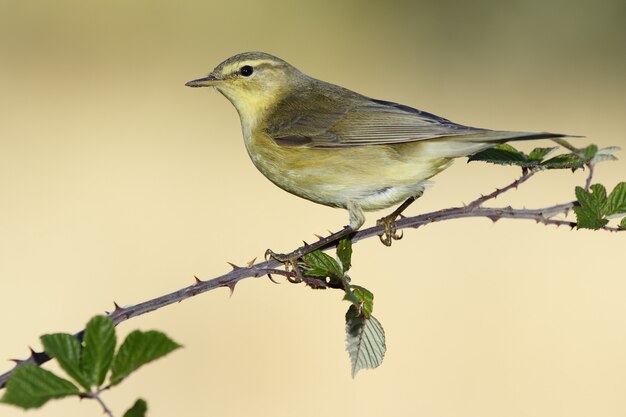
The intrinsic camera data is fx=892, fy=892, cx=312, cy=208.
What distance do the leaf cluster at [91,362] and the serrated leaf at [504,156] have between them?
1522mm

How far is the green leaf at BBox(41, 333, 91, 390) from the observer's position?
65.9 inches

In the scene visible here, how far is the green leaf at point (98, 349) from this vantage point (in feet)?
5.47

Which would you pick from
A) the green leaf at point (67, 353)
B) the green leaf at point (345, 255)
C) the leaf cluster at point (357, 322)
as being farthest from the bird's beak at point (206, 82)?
the green leaf at point (67, 353)

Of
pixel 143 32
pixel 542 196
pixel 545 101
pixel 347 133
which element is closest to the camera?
pixel 347 133

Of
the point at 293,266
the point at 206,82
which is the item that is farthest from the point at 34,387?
the point at 206,82

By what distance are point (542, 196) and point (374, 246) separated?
2.02 m

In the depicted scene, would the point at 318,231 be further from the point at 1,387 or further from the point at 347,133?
the point at 1,387

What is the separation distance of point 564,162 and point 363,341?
849 millimetres

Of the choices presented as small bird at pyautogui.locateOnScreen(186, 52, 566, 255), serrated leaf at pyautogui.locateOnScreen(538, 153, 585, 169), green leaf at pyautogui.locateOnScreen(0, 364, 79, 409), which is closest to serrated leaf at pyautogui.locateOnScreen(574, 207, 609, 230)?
serrated leaf at pyautogui.locateOnScreen(538, 153, 585, 169)

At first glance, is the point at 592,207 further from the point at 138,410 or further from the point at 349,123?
the point at 349,123

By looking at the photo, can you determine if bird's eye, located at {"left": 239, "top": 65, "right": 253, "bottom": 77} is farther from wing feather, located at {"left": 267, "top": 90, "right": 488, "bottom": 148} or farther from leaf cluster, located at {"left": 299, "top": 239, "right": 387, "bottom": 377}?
leaf cluster, located at {"left": 299, "top": 239, "right": 387, "bottom": 377}

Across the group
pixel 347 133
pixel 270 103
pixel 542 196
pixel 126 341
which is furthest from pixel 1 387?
pixel 542 196

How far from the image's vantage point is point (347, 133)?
4.11 meters

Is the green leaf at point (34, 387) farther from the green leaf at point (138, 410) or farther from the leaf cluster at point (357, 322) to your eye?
the leaf cluster at point (357, 322)
